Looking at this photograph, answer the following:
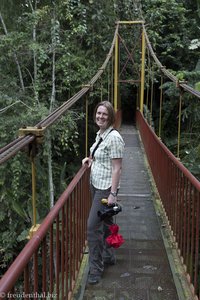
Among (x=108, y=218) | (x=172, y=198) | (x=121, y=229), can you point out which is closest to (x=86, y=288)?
(x=108, y=218)

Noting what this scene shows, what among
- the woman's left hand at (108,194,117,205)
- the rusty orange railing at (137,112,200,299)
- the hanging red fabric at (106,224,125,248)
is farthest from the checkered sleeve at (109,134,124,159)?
the hanging red fabric at (106,224,125,248)

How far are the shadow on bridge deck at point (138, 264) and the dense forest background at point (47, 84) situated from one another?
1.02m

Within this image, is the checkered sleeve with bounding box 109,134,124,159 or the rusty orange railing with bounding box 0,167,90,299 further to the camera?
the checkered sleeve with bounding box 109,134,124,159

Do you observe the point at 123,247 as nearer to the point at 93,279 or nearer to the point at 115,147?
the point at 93,279

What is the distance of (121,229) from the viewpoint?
336cm

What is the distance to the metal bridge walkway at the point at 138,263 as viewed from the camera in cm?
227

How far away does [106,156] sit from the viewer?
7.51ft

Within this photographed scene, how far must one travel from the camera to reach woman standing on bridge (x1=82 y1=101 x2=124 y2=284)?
224cm

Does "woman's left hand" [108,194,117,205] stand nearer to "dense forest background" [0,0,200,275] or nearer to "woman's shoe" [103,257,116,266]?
"woman's shoe" [103,257,116,266]

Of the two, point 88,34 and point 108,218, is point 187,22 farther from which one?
point 108,218

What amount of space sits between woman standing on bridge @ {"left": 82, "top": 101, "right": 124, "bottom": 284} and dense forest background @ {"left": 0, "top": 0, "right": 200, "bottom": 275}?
218 cm

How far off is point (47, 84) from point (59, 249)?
605 centimetres

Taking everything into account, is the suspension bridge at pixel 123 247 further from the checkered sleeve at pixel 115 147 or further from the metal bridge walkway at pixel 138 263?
the checkered sleeve at pixel 115 147

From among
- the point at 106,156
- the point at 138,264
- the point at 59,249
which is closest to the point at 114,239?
the point at 138,264
